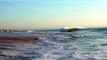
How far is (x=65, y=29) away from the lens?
248 feet

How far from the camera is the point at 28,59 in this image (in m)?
11.0

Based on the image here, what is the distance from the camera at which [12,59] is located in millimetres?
11016

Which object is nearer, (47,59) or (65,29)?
(47,59)

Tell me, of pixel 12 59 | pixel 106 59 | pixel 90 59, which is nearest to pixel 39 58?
pixel 12 59

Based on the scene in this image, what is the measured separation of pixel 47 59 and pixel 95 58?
2.33 metres

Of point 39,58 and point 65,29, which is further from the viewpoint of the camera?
point 65,29

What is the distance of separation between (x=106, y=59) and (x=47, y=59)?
2743 millimetres

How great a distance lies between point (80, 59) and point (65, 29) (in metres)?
64.4

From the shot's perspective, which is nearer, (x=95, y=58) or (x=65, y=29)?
(x=95, y=58)

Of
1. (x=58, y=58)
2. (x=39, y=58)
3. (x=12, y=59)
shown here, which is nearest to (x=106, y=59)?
(x=58, y=58)

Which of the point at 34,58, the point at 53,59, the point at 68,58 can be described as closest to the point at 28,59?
the point at 34,58

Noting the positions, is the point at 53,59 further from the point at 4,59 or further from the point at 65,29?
the point at 65,29

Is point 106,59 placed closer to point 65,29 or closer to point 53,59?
point 53,59

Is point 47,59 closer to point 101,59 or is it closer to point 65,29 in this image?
point 101,59
